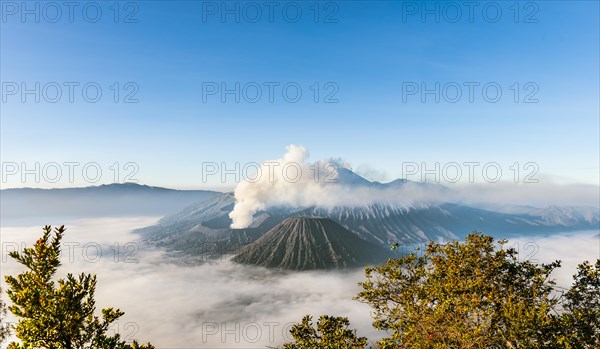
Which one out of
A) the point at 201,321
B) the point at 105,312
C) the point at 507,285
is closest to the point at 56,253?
the point at 105,312

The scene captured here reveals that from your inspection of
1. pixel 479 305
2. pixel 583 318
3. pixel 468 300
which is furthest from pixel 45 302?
pixel 583 318

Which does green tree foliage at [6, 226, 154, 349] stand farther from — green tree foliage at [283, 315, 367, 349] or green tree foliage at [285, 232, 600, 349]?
green tree foliage at [285, 232, 600, 349]

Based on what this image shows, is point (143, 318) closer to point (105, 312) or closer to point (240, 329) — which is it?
point (240, 329)

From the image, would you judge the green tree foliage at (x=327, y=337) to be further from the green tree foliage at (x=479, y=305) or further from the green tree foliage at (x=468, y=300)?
the green tree foliage at (x=468, y=300)

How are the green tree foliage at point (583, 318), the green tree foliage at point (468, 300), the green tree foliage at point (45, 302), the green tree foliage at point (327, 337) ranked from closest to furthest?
the green tree foliage at point (45, 302)
the green tree foliage at point (468, 300)
the green tree foliage at point (583, 318)
the green tree foliage at point (327, 337)

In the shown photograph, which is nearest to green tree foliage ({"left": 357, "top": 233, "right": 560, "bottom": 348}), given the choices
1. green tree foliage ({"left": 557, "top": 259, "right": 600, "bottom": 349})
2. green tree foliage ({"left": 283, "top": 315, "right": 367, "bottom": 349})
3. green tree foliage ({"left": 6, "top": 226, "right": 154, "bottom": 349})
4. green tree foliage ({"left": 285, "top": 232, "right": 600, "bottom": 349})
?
green tree foliage ({"left": 285, "top": 232, "right": 600, "bottom": 349})

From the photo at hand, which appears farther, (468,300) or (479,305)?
(479,305)

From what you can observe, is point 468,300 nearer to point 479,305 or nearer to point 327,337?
point 479,305

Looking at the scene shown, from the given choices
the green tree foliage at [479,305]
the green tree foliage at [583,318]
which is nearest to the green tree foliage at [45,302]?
the green tree foliage at [479,305]
